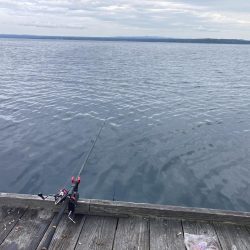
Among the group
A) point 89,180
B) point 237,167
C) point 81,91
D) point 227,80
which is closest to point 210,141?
point 237,167

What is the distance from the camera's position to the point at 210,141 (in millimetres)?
13945

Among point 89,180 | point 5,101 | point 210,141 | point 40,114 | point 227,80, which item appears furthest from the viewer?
point 227,80

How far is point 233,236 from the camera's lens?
209 inches

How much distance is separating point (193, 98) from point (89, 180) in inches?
572

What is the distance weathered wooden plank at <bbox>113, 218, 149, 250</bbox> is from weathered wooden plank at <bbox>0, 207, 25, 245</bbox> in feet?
6.23

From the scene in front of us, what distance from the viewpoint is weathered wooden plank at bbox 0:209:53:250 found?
16.6ft

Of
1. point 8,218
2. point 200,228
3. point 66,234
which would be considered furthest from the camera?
point 8,218

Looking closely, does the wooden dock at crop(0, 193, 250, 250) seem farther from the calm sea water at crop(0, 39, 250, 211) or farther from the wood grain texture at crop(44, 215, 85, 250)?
the calm sea water at crop(0, 39, 250, 211)

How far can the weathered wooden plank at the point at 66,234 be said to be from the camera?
16.5ft

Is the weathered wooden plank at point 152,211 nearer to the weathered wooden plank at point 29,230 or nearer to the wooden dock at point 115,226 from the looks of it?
the wooden dock at point 115,226

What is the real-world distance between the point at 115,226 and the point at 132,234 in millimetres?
376

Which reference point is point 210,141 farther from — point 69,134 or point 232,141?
point 69,134

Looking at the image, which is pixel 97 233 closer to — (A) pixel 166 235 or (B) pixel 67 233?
(B) pixel 67 233

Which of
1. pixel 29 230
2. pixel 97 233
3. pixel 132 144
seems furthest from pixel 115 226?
pixel 132 144
